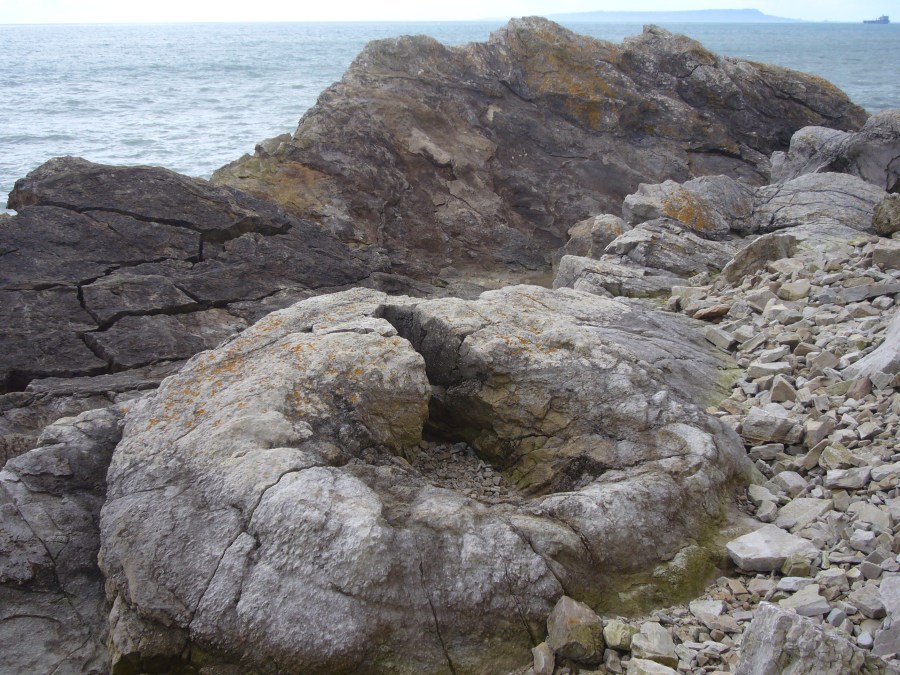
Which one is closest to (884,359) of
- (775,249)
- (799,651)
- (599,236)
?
(799,651)

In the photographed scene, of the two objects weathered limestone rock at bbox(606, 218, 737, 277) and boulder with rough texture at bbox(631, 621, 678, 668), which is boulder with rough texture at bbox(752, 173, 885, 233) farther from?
boulder with rough texture at bbox(631, 621, 678, 668)

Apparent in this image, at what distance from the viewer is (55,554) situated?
4.49 meters

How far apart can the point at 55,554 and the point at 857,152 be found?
45.9 ft

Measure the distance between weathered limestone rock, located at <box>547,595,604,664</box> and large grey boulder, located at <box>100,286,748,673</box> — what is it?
0.34 feet

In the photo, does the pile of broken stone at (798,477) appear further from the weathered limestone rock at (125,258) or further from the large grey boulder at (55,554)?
the weathered limestone rock at (125,258)

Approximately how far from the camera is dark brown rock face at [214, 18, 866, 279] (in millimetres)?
13617

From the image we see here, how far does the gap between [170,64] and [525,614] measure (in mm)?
75222

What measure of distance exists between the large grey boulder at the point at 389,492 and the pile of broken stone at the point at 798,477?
11.9 inches

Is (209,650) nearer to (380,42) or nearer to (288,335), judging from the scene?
(288,335)

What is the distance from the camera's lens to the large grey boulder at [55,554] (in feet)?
13.6

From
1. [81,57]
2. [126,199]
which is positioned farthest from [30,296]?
[81,57]

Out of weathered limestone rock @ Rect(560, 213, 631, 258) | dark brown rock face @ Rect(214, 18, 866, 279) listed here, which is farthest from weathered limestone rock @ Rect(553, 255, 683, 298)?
dark brown rock face @ Rect(214, 18, 866, 279)

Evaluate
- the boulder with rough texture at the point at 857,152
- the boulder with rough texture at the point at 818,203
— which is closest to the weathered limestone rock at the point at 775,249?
the boulder with rough texture at the point at 818,203

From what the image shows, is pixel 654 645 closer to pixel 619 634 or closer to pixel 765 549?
pixel 619 634
